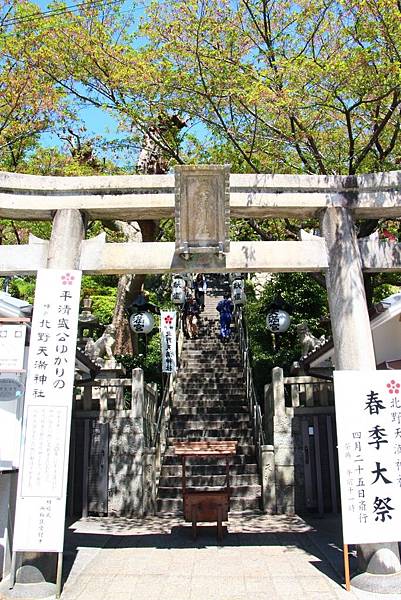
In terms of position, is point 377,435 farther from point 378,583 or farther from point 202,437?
point 202,437

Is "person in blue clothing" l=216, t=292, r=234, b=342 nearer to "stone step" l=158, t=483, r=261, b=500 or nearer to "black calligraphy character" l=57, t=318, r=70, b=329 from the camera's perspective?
"stone step" l=158, t=483, r=261, b=500

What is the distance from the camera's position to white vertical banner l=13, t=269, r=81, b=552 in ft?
19.9

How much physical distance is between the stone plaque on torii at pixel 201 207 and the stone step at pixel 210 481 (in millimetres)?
7210

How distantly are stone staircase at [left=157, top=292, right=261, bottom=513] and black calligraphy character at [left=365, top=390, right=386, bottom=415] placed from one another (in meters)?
6.15

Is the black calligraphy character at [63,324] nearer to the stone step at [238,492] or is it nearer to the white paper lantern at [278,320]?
the white paper lantern at [278,320]

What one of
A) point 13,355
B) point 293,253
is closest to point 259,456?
point 293,253

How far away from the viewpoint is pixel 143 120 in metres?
12.5

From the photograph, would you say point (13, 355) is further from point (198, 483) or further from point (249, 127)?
point (249, 127)

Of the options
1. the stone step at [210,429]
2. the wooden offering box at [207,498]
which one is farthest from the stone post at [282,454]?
the wooden offering box at [207,498]

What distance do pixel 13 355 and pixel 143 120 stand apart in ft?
26.7

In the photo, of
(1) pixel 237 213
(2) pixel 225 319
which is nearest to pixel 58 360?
(1) pixel 237 213

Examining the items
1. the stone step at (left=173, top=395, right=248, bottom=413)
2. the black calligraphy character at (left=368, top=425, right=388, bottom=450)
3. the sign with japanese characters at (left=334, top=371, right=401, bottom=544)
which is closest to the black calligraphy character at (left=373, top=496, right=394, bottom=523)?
the sign with japanese characters at (left=334, top=371, right=401, bottom=544)

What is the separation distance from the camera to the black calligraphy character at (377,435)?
→ 643cm

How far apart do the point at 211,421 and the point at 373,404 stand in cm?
825
